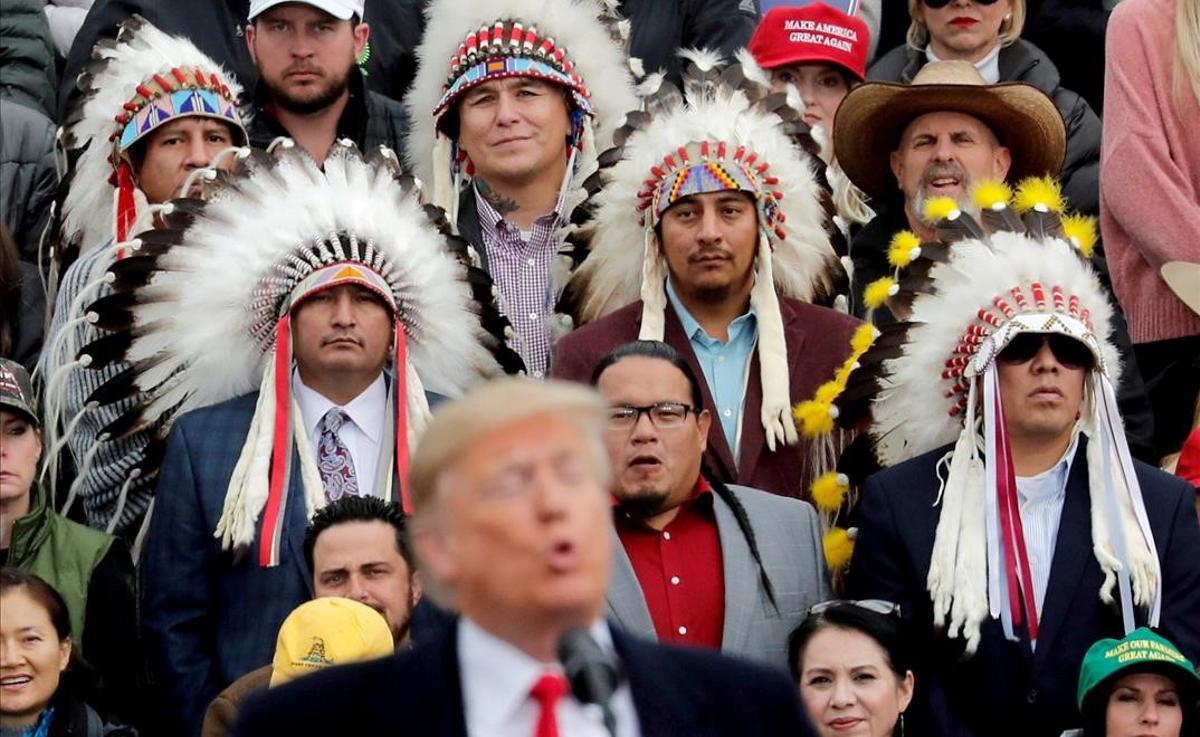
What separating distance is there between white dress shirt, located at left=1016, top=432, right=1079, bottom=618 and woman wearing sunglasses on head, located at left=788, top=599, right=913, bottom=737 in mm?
452

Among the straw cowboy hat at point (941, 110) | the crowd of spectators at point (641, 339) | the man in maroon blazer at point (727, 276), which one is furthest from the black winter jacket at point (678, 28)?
the man in maroon blazer at point (727, 276)

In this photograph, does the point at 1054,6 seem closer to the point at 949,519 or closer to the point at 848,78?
the point at 848,78

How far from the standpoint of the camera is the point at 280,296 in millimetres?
6566

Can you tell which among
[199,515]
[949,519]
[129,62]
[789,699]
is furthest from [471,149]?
[789,699]

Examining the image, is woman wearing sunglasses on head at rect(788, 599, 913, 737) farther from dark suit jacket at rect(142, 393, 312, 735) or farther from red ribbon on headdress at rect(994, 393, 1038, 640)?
dark suit jacket at rect(142, 393, 312, 735)

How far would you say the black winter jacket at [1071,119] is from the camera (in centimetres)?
798

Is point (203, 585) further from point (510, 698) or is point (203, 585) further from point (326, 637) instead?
point (510, 698)

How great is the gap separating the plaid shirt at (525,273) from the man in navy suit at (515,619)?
14.4 ft

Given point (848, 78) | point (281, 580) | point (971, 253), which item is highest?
point (848, 78)

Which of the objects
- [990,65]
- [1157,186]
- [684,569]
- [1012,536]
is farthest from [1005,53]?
[684,569]

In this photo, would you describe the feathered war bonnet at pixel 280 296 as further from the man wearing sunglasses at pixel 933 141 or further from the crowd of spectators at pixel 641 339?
the man wearing sunglasses at pixel 933 141

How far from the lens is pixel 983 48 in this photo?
322 inches

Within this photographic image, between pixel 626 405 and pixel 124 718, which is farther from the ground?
pixel 626 405

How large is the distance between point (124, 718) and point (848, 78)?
3.64m
